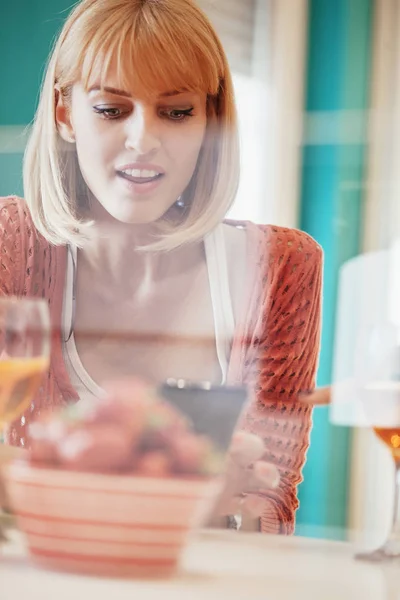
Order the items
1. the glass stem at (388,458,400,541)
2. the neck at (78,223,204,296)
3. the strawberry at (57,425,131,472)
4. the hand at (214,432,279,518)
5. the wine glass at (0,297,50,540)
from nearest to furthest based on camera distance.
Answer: the strawberry at (57,425,131,472)
the wine glass at (0,297,50,540)
the glass stem at (388,458,400,541)
the hand at (214,432,279,518)
the neck at (78,223,204,296)

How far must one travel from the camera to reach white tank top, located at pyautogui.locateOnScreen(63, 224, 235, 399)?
1132mm

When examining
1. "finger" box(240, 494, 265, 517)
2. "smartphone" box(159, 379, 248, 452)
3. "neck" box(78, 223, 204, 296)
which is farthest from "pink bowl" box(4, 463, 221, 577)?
"neck" box(78, 223, 204, 296)

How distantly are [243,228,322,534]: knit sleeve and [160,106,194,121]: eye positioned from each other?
0.19 m

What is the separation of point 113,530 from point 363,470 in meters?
0.58

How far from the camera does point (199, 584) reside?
707 mm

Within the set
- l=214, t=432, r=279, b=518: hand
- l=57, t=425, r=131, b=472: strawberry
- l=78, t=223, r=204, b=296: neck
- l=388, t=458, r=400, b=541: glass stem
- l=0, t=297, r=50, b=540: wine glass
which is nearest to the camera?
l=57, t=425, r=131, b=472: strawberry

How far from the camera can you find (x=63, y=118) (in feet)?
3.75

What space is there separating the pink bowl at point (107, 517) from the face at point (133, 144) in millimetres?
503

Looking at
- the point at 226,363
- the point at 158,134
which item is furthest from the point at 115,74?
the point at 226,363

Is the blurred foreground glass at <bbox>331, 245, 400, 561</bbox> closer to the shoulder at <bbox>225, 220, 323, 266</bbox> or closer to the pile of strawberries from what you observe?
the shoulder at <bbox>225, 220, 323, 266</bbox>

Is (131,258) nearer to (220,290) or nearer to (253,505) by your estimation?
(220,290)

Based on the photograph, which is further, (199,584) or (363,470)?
(363,470)

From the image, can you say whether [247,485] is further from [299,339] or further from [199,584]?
[199,584]

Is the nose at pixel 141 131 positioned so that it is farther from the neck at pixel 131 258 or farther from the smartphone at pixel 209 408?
the smartphone at pixel 209 408
